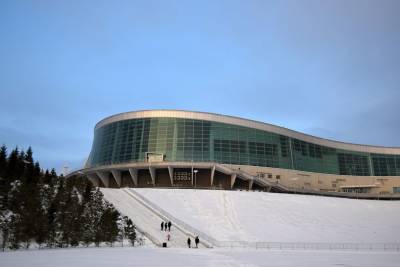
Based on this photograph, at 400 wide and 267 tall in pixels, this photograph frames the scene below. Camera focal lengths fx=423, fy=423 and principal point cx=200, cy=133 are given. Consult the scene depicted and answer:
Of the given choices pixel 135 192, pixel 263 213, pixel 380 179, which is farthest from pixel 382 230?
pixel 380 179

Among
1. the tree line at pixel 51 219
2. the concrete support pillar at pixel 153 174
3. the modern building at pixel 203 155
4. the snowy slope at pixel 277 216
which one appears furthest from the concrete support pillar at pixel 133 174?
the tree line at pixel 51 219

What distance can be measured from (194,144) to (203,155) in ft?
8.11

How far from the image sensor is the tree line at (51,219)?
26453 millimetres

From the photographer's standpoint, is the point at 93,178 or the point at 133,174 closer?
the point at 133,174

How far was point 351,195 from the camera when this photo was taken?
246 ft

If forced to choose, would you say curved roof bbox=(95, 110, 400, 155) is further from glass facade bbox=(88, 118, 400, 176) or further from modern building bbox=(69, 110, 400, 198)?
glass facade bbox=(88, 118, 400, 176)

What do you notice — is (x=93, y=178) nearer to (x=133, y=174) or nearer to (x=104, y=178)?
(x=104, y=178)

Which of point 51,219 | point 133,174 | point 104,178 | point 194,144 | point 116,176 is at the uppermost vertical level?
point 194,144

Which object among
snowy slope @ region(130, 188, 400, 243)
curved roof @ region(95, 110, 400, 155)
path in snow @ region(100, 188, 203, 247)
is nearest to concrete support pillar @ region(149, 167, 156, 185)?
curved roof @ region(95, 110, 400, 155)

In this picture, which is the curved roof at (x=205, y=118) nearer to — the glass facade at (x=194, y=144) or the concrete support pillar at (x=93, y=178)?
the glass facade at (x=194, y=144)

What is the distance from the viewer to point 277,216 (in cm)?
4384

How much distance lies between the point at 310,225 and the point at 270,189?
2494 centimetres

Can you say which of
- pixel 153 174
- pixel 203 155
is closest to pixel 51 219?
pixel 153 174

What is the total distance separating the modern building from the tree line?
29.1 m
